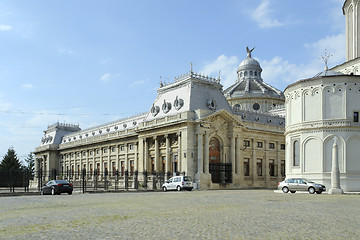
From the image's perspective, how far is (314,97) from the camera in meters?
41.4

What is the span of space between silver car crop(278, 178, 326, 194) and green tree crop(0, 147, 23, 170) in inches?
3176

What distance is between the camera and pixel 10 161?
106 m

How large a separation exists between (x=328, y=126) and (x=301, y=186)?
20.5 ft

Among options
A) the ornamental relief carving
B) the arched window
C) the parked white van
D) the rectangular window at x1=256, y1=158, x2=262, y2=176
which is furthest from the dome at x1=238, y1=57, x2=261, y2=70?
the arched window

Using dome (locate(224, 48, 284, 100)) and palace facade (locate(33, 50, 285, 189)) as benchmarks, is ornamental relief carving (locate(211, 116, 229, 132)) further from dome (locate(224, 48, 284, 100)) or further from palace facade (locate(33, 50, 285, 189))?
dome (locate(224, 48, 284, 100))

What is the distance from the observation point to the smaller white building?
130 feet

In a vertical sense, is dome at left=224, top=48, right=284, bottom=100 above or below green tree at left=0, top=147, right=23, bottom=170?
above

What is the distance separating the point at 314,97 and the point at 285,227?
30395 mm

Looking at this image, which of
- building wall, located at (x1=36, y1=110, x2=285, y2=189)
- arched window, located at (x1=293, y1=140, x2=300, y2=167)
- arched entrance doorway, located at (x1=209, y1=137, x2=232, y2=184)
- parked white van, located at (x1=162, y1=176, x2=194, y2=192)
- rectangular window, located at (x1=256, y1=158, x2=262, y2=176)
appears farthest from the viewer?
rectangular window, located at (x1=256, y1=158, x2=262, y2=176)

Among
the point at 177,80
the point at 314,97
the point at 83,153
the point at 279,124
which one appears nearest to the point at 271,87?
the point at 279,124

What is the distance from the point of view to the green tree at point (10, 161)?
105 metres

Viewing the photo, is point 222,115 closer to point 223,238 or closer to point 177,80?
point 177,80

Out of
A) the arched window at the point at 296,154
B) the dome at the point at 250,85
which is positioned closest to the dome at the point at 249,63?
the dome at the point at 250,85

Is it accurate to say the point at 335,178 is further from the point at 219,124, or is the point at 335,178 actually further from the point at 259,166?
the point at 259,166
